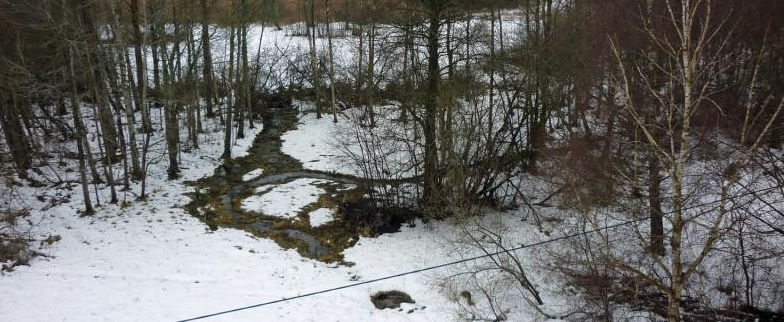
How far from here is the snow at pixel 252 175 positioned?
2145 cm

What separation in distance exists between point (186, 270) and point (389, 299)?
5.24m

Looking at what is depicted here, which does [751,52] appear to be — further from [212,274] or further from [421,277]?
[212,274]

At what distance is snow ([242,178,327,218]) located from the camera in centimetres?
1791

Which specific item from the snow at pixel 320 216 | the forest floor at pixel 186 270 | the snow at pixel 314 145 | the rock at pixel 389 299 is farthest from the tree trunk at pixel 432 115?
the snow at pixel 314 145

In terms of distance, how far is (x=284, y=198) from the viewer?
62.2 feet

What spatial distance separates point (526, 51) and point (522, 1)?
588 cm

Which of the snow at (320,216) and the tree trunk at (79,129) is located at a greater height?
the tree trunk at (79,129)

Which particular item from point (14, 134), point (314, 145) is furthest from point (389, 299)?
point (314, 145)

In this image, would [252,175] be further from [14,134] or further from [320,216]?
[14,134]

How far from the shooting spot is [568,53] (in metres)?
17.2

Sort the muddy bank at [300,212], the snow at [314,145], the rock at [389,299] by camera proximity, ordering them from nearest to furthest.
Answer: the rock at [389,299]
the muddy bank at [300,212]
the snow at [314,145]

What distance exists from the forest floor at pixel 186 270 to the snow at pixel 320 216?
4cm

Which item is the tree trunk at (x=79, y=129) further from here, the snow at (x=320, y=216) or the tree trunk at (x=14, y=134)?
the snow at (x=320, y=216)

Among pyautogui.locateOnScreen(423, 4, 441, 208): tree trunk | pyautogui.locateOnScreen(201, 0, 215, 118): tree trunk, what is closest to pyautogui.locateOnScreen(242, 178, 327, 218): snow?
pyautogui.locateOnScreen(423, 4, 441, 208): tree trunk
